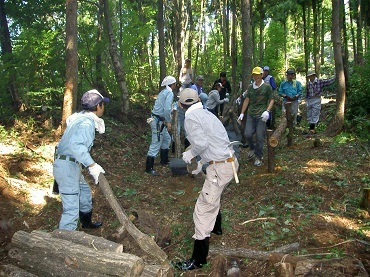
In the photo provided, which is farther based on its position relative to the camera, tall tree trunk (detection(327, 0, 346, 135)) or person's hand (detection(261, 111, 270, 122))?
tall tree trunk (detection(327, 0, 346, 135))

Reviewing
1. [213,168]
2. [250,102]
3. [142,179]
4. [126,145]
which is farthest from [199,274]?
[126,145]

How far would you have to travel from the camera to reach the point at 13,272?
148 inches

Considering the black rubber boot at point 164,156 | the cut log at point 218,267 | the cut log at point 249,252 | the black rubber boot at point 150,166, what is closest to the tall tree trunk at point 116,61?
the black rubber boot at point 164,156

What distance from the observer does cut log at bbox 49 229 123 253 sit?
364 cm

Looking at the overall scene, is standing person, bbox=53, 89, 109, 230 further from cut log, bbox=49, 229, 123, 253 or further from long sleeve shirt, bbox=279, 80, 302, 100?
long sleeve shirt, bbox=279, 80, 302, 100

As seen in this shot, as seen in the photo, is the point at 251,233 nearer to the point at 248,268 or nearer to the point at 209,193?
the point at 248,268

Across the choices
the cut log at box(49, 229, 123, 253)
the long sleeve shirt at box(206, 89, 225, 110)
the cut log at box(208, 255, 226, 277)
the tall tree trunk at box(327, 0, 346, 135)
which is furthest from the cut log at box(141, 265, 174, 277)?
the tall tree trunk at box(327, 0, 346, 135)

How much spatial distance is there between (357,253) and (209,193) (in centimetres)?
199

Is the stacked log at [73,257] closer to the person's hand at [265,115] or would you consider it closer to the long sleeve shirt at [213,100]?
the person's hand at [265,115]

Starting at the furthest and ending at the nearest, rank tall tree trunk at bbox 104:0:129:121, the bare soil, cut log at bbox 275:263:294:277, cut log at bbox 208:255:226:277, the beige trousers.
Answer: tall tree trunk at bbox 104:0:129:121
the bare soil
the beige trousers
cut log at bbox 208:255:226:277
cut log at bbox 275:263:294:277

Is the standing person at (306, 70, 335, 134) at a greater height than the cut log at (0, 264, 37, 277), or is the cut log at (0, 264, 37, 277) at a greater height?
the standing person at (306, 70, 335, 134)

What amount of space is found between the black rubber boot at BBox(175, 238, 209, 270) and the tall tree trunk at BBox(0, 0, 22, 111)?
7660 millimetres

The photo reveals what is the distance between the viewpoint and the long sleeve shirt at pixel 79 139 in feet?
13.8

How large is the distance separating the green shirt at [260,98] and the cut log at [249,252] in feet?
13.4
